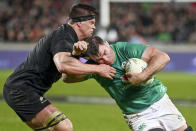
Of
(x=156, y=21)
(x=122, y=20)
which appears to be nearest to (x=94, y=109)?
(x=122, y=20)

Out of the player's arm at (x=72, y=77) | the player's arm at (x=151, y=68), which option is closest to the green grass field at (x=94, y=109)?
the player's arm at (x=72, y=77)

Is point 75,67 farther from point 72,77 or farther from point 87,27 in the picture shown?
point 87,27

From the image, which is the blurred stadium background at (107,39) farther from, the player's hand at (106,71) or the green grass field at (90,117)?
the player's hand at (106,71)

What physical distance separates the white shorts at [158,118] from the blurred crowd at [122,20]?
15234mm

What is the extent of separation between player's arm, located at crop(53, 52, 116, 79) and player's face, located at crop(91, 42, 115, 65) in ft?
0.41

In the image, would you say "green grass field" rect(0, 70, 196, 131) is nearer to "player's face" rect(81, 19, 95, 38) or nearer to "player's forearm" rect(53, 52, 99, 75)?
"player's face" rect(81, 19, 95, 38)

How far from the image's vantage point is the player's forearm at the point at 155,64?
5.61m

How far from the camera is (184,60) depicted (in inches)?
781

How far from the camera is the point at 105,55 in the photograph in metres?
5.86

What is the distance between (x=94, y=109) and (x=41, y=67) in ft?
21.6

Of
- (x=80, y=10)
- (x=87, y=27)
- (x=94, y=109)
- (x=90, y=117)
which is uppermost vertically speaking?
(x=80, y=10)

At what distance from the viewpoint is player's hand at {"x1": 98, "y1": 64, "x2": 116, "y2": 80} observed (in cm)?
570

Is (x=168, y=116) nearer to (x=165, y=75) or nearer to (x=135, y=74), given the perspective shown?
(x=135, y=74)

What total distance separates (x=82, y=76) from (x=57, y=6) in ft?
64.5
